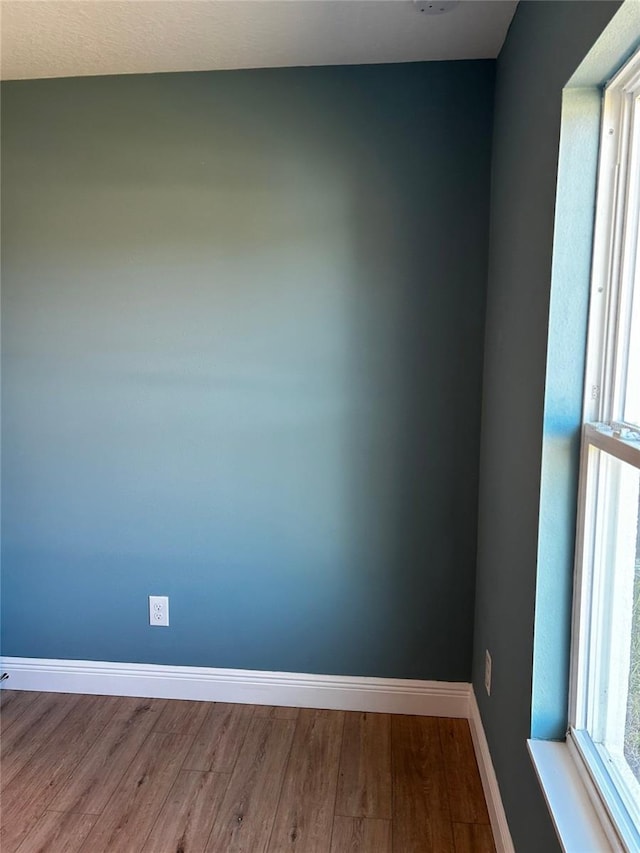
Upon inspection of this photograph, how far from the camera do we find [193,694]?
223cm

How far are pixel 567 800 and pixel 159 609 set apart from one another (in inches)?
62.3

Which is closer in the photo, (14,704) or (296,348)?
(296,348)

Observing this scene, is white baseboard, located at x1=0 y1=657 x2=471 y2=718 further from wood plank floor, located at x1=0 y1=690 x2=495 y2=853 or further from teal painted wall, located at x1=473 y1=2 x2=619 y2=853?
teal painted wall, located at x1=473 y1=2 x2=619 y2=853

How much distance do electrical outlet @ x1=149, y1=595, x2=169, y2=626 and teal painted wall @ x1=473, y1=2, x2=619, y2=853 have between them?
3.95ft

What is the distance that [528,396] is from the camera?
54.9 inches

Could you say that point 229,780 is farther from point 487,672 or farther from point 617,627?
point 617,627

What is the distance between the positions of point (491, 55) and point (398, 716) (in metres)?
2.32

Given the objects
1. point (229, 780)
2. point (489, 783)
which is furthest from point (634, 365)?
point (229, 780)

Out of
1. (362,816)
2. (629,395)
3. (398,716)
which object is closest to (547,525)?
(629,395)

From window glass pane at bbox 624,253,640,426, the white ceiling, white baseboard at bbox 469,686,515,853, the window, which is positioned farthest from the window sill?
the white ceiling

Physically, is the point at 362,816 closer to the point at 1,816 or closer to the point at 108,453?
the point at 1,816

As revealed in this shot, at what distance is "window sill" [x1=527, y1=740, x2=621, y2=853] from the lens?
997 mm

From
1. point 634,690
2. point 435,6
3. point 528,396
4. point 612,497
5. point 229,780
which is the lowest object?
point 229,780

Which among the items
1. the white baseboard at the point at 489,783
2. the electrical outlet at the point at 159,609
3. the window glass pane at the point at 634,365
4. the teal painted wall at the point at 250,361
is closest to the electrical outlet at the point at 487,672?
the white baseboard at the point at 489,783
